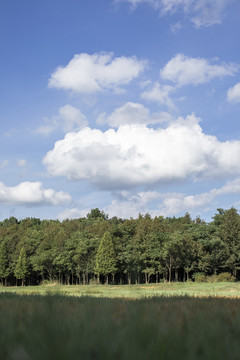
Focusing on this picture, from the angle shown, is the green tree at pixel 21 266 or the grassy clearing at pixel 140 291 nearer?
the grassy clearing at pixel 140 291

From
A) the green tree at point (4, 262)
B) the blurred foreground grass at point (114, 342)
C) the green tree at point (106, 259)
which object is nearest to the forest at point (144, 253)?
the green tree at point (106, 259)

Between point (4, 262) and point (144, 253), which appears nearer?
point (144, 253)

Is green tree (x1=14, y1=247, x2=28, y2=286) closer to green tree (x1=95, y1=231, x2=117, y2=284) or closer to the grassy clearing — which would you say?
green tree (x1=95, y1=231, x2=117, y2=284)

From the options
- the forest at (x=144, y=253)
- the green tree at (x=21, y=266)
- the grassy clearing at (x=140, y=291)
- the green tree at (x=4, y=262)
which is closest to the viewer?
the grassy clearing at (x=140, y=291)

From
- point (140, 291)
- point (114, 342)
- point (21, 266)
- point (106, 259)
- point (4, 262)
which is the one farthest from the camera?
point (4, 262)

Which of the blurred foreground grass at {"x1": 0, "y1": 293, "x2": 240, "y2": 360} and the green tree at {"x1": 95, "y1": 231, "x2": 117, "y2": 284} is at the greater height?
the blurred foreground grass at {"x1": 0, "y1": 293, "x2": 240, "y2": 360}

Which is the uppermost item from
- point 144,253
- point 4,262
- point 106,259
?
point 144,253

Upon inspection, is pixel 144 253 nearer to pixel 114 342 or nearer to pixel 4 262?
pixel 4 262

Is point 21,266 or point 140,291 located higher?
point 140,291

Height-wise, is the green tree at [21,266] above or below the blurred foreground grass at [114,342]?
below

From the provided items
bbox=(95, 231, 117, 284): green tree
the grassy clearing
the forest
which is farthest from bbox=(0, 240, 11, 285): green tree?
the grassy clearing

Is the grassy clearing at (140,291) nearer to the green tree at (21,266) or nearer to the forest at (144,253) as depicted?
the forest at (144,253)

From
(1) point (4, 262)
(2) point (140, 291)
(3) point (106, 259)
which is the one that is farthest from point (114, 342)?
(1) point (4, 262)

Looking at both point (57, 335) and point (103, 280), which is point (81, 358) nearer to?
point (57, 335)
